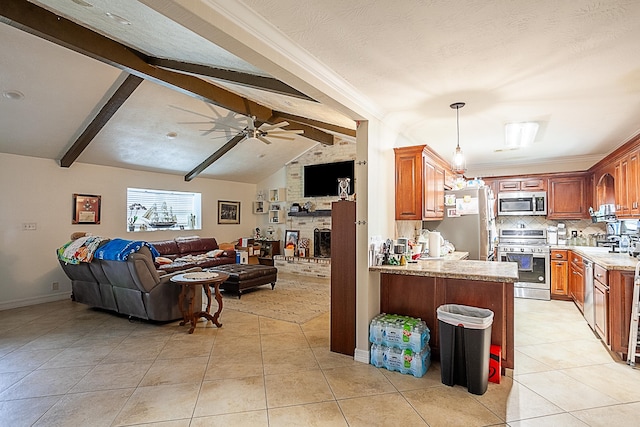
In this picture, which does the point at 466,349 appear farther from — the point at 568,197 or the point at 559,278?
the point at 568,197

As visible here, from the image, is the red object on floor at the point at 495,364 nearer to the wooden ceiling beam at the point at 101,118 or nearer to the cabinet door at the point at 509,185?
the cabinet door at the point at 509,185

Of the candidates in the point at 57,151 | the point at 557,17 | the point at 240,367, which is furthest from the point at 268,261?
the point at 557,17

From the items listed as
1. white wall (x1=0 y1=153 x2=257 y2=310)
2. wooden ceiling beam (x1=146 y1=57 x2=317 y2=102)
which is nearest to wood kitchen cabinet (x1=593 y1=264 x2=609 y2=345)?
wooden ceiling beam (x1=146 y1=57 x2=317 y2=102)

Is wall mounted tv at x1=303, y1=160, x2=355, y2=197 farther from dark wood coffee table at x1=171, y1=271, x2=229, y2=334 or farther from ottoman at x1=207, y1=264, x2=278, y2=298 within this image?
dark wood coffee table at x1=171, y1=271, x2=229, y2=334

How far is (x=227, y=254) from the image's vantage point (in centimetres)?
734

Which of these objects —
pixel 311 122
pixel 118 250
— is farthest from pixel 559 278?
pixel 118 250

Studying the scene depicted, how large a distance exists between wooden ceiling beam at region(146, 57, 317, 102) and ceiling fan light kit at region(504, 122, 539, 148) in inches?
98.0

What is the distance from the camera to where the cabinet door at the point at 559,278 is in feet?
17.5

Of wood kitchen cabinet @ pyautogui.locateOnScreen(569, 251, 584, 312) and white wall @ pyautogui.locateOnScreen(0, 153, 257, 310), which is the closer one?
wood kitchen cabinet @ pyautogui.locateOnScreen(569, 251, 584, 312)

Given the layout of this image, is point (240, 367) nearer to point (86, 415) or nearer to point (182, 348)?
point (182, 348)

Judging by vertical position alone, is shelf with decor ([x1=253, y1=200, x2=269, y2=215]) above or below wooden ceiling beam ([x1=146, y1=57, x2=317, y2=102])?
below

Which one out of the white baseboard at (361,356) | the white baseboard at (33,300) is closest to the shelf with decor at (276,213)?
the white baseboard at (33,300)

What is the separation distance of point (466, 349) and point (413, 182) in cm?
178

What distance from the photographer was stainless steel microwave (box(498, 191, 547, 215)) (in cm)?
591
